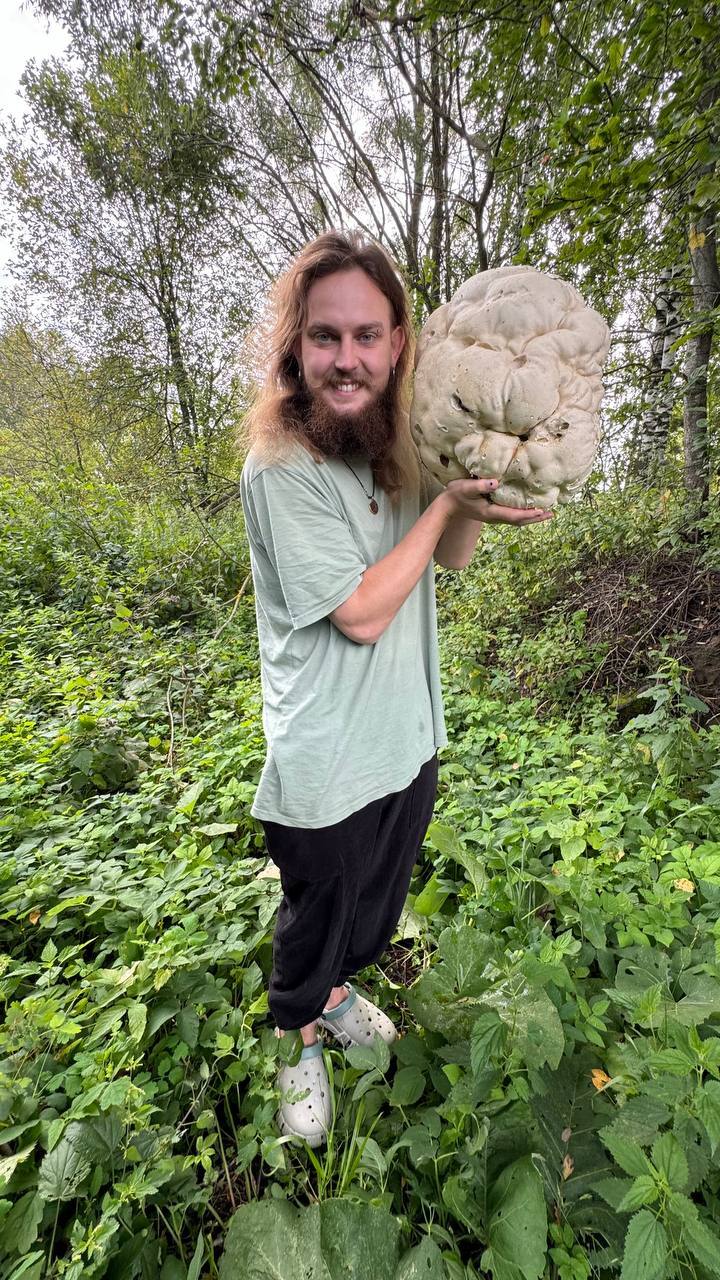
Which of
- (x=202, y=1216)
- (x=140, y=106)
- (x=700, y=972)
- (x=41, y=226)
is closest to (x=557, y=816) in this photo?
(x=700, y=972)

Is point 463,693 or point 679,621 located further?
point 463,693

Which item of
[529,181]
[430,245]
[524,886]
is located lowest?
[524,886]

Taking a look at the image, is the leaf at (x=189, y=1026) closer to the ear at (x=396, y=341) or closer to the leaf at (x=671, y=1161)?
the leaf at (x=671, y=1161)

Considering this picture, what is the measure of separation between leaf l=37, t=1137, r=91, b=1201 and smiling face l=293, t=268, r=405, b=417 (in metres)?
1.83

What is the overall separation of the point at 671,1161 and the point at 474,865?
0.98m

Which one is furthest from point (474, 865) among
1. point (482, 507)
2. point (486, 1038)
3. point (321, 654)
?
point (482, 507)

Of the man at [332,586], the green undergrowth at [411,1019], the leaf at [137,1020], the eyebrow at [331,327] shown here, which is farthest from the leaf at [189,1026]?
the eyebrow at [331,327]

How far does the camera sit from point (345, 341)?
46.1 inches

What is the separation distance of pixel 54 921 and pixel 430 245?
7.62m

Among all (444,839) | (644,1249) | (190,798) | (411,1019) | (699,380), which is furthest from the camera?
(699,380)

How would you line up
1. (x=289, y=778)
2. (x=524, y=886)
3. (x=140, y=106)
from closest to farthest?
(x=289, y=778) < (x=524, y=886) < (x=140, y=106)

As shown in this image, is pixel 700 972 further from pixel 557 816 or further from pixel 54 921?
pixel 54 921

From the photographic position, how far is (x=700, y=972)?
1.39 meters

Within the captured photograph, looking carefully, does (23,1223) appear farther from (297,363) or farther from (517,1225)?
(297,363)
